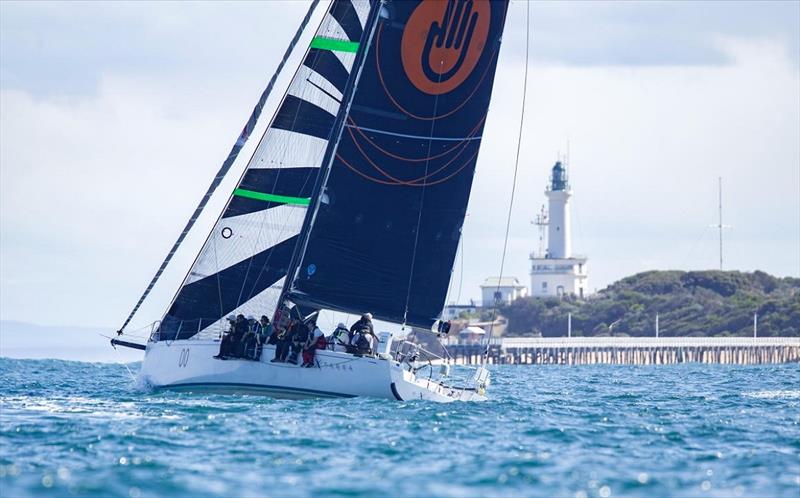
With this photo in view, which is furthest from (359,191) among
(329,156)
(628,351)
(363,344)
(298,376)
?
(628,351)

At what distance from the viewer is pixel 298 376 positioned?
93.8 feet

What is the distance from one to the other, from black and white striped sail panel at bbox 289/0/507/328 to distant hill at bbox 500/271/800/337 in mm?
108126

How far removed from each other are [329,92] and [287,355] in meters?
6.54

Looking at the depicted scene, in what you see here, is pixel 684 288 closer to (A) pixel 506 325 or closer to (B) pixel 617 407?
(A) pixel 506 325

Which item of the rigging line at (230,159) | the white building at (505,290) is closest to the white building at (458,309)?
the white building at (505,290)

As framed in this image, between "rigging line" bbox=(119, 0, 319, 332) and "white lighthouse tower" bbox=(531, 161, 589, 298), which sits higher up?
"white lighthouse tower" bbox=(531, 161, 589, 298)

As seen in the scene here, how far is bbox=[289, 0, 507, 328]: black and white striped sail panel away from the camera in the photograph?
30.5 metres

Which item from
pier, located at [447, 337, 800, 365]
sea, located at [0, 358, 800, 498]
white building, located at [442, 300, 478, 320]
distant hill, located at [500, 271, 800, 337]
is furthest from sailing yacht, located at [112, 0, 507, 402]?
white building, located at [442, 300, 478, 320]

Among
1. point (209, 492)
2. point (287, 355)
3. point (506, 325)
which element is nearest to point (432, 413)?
point (287, 355)

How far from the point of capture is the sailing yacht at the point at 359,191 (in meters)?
30.5

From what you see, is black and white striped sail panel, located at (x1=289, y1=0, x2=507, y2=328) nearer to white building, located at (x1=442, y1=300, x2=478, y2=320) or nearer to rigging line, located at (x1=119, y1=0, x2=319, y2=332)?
rigging line, located at (x1=119, y1=0, x2=319, y2=332)

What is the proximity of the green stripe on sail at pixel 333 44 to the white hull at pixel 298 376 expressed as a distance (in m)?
7.26

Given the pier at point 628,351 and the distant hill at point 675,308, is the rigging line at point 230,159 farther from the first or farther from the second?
the distant hill at point 675,308

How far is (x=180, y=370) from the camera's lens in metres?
29.9
